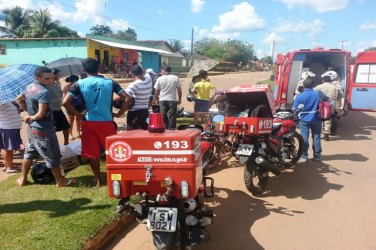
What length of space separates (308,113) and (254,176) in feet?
7.49

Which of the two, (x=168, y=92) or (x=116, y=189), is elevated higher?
(x=168, y=92)

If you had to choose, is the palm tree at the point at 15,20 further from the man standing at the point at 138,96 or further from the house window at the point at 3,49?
the man standing at the point at 138,96

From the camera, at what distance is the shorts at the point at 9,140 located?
17.7 feet

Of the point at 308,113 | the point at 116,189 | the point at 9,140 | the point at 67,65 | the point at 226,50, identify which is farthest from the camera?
the point at 226,50

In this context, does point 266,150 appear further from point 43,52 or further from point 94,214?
point 43,52

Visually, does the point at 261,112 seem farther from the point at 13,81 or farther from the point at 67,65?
the point at 67,65

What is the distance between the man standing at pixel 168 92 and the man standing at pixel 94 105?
2.89m

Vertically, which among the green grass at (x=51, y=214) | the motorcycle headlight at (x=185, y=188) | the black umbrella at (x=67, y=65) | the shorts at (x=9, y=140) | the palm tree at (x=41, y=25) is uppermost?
the palm tree at (x=41, y=25)

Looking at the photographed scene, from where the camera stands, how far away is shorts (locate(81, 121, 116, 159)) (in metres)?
4.43

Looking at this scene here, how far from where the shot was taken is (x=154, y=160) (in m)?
2.83

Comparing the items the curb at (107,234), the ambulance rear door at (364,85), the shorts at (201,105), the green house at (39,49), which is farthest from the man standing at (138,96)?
the green house at (39,49)

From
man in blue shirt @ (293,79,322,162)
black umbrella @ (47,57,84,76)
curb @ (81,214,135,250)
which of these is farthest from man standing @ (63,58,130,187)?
black umbrella @ (47,57,84,76)

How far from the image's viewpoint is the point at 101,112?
4383 mm

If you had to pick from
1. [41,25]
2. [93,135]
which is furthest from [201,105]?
[41,25]
